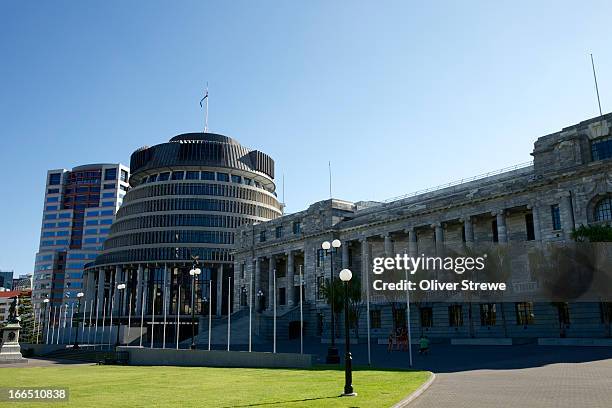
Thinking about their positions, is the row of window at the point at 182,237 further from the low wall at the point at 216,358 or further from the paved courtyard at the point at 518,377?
the paved courtyard at the point at 518,377

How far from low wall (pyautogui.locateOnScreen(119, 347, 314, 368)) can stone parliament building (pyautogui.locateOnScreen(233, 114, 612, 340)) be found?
27.2ft

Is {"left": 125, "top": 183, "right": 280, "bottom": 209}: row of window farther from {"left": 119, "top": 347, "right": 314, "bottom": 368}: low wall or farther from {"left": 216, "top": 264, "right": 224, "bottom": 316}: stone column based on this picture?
{"left": 119, "top": 347, "right": 314, "bottom": 368}: low wall

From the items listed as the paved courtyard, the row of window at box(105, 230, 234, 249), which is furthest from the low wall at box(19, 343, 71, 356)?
the paved courtyard

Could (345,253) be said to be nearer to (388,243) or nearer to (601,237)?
(388,243)

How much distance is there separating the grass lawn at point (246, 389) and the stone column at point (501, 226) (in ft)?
106

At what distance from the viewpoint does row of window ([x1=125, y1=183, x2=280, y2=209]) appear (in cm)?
12062

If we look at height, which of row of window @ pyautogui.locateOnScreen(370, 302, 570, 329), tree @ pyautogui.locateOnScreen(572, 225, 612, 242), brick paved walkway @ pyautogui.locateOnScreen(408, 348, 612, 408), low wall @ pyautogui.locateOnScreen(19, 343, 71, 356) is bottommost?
low wall @ pyautogui.locateOnScreen(19, 343, 71, 356)

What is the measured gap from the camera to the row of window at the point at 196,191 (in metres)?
121

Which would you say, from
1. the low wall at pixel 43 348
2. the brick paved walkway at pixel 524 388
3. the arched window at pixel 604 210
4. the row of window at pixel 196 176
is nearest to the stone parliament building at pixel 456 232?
the arched window at pixel 604 210

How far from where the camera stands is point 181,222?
119 m

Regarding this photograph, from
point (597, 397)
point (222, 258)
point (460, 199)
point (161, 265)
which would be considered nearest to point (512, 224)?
point (460, 199)

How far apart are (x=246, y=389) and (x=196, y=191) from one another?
100688 millimetres

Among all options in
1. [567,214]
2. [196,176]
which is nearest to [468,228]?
[567,214]

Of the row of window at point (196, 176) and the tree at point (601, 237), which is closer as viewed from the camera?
the tree at point (601, 237)
